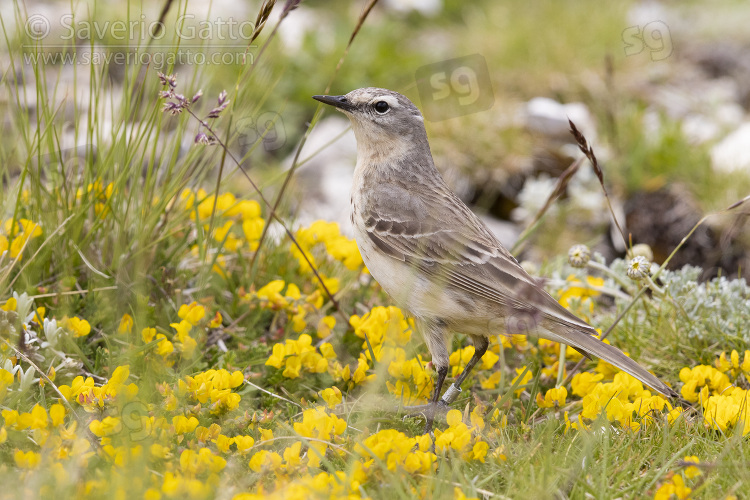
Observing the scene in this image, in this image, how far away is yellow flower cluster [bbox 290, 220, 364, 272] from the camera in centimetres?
530

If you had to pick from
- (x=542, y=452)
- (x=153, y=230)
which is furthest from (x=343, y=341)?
(x=542, y=452)

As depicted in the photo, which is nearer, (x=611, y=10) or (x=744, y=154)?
(x=744, y=154)

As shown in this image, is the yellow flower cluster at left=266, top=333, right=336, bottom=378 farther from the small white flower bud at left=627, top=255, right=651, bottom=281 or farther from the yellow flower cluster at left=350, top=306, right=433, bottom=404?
the small white flower bud at left=627, top=255, right=651, bottom=281

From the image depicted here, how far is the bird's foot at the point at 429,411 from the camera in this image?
4133 millimetres

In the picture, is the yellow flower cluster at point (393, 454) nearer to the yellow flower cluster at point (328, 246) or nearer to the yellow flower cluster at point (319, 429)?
the yellow flower cluster at point (319, 429)

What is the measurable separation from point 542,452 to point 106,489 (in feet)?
6.52

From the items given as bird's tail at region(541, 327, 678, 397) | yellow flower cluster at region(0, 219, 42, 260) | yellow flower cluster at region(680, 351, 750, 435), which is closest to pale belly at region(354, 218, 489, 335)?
bird's tail at region(541, 327, 678, 397)

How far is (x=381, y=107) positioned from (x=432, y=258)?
45.1 inches

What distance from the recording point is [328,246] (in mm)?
5281

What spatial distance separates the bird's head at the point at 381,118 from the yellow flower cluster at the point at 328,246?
64 centimetres

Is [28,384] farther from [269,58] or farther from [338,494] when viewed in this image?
[269,58]

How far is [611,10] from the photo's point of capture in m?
11.2

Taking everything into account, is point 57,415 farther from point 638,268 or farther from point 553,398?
point 638,268

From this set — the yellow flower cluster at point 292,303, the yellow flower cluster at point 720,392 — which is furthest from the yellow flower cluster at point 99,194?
the yellow flower cluster at point 720,392
